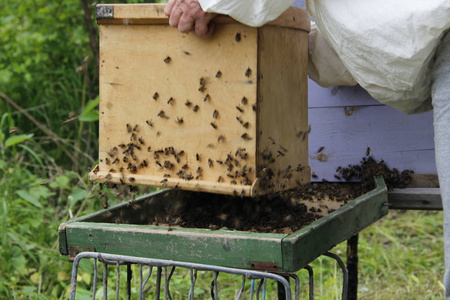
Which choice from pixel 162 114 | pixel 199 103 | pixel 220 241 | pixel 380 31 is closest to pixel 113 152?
pixel 162 114

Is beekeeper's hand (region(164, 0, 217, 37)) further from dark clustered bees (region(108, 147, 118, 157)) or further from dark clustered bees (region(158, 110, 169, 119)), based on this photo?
dark clustered bees (region(108, 147, 118, 157))

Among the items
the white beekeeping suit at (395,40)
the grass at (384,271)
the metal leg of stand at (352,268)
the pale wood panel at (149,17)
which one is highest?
the pale wood panel at (149,17)

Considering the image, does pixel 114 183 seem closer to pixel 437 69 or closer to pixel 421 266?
pixel 437 69

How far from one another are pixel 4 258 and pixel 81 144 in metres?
1.36

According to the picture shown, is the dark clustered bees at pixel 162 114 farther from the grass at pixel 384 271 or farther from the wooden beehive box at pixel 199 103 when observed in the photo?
the grass at pixel 384 271

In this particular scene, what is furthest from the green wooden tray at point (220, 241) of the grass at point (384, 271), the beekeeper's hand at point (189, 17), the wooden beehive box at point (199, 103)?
the grass at point (384, 271)

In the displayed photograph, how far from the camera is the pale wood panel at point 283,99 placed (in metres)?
1.71

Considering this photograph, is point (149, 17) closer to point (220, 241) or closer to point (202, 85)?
point (202, 85)

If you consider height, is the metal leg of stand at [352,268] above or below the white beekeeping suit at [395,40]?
below

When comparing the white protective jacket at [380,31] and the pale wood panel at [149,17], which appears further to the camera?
the pale wood panel at [149,17]

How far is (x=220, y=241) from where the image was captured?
1524 mm

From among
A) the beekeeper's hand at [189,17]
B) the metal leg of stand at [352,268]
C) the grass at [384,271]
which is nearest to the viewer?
the beekeeper's hand at [189,17]

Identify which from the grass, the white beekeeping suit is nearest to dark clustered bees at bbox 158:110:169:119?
the white beekeeping suit

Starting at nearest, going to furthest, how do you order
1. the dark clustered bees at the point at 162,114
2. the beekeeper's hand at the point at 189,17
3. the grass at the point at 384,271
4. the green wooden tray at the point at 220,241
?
the green wooden tray at the point at 220,241 → the beekeeper's hand at the point at 189,17 → the dark clustered bees at the point at 162,114 → the grass at the point at 384,271
